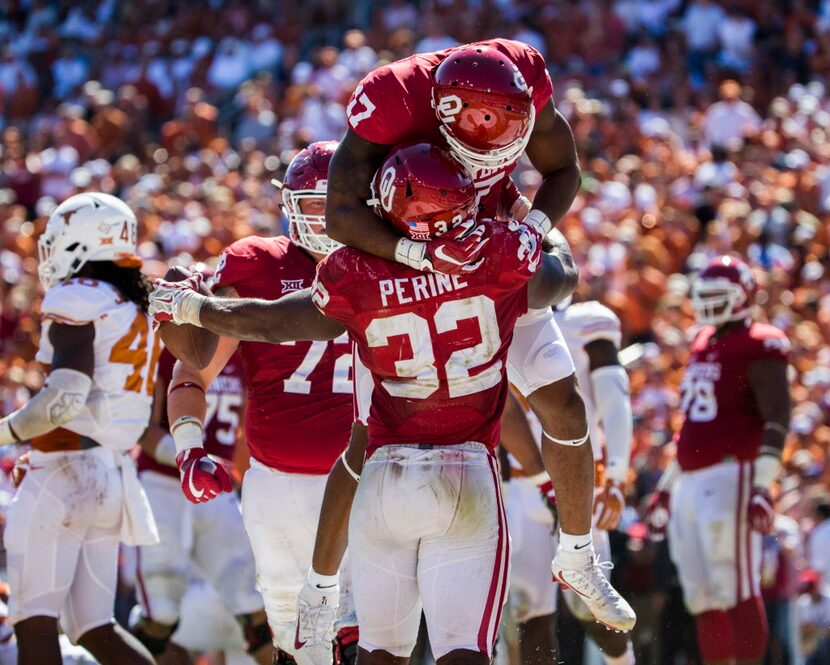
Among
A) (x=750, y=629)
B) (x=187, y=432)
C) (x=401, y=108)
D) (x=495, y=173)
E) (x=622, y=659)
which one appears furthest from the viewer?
(x=750, y=629)

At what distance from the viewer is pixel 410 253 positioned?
4.26 meters

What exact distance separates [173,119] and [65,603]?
1207 centimetres

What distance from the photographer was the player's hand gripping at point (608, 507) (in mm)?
6277

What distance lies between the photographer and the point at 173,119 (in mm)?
17219

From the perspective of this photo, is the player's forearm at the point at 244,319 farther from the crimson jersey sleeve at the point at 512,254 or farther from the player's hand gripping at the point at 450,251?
the crimson jersey sleeve at the point at 512,254

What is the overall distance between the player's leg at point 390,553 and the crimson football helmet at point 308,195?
4.35 feet

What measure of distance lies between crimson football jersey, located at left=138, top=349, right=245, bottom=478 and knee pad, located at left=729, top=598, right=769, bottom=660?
262cm

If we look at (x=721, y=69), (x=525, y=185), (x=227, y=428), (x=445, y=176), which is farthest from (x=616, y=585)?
(x=721, y=69)

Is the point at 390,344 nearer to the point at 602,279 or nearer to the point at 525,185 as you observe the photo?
the point at 602,279

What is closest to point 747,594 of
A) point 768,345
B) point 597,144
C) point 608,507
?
point 768,345

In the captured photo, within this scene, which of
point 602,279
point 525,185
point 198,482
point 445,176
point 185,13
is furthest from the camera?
point 185,13

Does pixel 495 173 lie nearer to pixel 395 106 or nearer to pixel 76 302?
pixel 395 106

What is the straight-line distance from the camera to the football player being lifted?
221 inches

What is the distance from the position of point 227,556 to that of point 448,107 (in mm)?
3337
